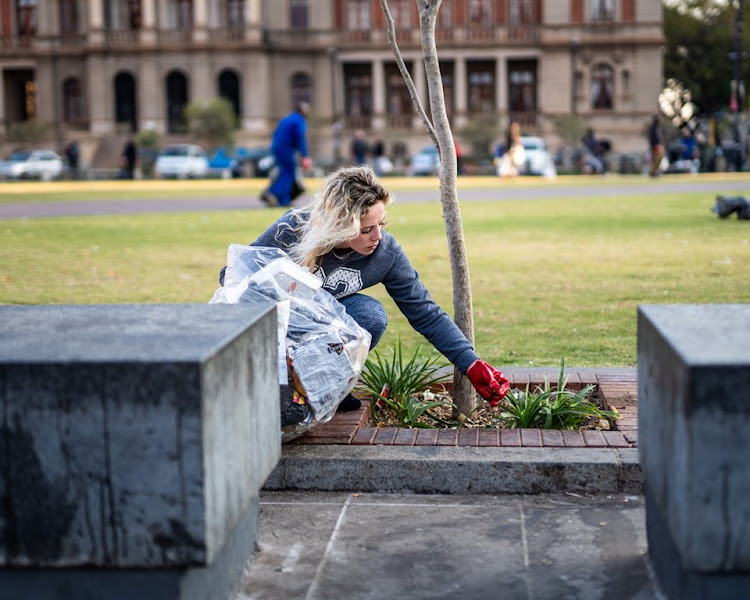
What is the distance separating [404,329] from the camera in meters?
7.43

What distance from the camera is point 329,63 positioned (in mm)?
60469

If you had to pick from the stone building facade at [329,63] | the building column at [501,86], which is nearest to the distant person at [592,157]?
the stone building facade at [329,63]

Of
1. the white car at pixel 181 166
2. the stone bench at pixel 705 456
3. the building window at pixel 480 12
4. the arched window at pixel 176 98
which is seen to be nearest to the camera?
the stone bench at pixel 705 456

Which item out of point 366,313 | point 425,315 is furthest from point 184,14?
point 425,315

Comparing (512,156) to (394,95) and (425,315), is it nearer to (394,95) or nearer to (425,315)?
(394,95)

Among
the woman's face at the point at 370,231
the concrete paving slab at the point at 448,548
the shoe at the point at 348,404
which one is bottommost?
the concrete paving slab at the point at 448,548

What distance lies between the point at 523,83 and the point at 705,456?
61.8 m

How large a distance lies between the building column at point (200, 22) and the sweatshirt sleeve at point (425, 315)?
5769 centimetres

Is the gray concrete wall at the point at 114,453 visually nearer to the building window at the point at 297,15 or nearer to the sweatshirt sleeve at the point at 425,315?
the sweatshirt sleeve at the point at 425,315

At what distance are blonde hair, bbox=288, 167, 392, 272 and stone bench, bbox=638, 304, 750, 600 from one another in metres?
1.56

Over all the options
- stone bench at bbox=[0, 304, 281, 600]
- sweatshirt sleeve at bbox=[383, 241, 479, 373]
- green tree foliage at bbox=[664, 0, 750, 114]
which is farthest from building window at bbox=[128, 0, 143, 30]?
stone bench at bbox=[0, 304, 281, 600]

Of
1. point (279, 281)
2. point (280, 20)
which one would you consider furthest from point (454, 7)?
point (279, 281)

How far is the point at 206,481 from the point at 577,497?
1.70m

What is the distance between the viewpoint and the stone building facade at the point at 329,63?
59.5m
